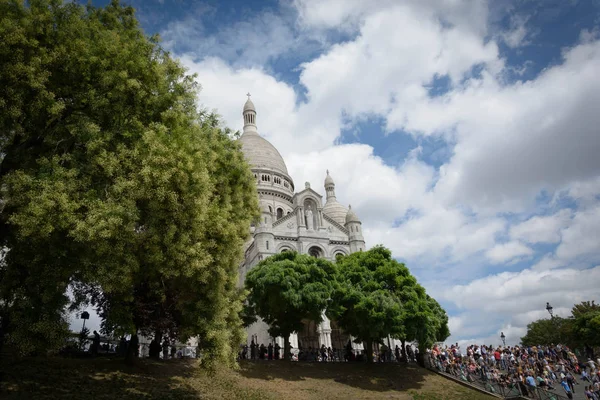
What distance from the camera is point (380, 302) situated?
23609 mm

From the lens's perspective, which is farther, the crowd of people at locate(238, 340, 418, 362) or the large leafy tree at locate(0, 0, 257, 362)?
the crowd of people at locate(238, 340, 418, 362)

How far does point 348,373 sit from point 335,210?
29.6 meters

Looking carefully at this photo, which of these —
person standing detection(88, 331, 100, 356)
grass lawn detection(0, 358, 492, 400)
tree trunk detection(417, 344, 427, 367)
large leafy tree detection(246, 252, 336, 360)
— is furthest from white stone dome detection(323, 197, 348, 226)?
person standing detection(88, 331, 100, 356)

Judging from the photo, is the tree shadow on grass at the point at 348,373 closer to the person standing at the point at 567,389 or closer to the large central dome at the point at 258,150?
the person standing at the point at 567,389

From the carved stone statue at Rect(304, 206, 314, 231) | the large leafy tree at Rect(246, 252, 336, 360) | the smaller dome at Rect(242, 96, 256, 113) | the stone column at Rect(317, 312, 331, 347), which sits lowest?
the stone column at Rect(317, 312, 331, 347)

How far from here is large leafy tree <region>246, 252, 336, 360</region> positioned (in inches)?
939

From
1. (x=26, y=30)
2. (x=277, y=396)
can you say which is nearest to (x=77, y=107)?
(x=26, y=30)

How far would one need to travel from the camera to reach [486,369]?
78.5 feet

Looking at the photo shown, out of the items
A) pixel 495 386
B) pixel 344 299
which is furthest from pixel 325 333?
pixel 495 386

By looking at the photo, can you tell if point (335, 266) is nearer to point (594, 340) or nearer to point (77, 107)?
point (77, 107)

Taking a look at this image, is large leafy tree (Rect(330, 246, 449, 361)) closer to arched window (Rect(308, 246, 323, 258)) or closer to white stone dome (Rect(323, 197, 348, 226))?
arched window (Rect(308, 246, 323, 258))

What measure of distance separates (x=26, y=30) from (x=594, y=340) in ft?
160

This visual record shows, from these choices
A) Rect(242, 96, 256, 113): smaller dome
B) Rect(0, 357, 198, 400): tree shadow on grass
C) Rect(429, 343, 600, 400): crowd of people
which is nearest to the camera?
Rect(0, 357, 198, 400): tree shadow on grass

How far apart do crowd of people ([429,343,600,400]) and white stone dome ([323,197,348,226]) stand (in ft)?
76.7
